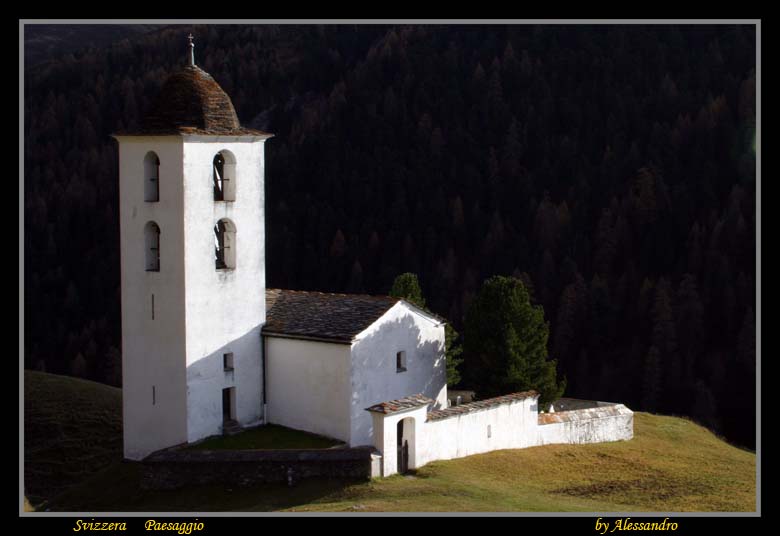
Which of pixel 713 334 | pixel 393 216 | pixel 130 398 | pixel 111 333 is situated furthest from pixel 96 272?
pixel 130 398

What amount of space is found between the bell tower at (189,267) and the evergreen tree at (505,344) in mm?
7901

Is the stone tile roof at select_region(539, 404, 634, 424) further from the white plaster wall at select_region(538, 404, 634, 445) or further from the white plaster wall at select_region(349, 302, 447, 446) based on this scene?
the white plaster wall at select_region(349, 302, 447, 446)

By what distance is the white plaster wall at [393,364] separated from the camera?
3738 cm

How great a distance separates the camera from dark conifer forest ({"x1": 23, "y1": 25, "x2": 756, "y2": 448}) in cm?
9488

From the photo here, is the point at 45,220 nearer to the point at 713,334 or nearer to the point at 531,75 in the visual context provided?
the point at 531,75

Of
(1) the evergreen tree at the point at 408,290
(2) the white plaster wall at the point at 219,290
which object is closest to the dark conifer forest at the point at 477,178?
(1) the evergreen tree at the point at 408,290

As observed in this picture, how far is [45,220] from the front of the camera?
117188 millimetres

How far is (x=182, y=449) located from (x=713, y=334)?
198ft

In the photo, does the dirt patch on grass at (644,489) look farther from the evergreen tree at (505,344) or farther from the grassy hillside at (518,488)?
the evergreen tree at (505,344)

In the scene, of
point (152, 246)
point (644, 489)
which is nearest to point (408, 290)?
point (152, 246)

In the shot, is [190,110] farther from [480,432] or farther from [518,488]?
[518,488]

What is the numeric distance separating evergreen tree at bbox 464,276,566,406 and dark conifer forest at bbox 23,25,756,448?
1750 inches

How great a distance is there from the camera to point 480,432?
38438 mm

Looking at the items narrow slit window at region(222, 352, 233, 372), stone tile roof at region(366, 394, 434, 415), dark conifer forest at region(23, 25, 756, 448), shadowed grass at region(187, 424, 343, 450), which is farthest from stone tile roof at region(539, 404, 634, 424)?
dark conifer forest at region(23, 25, 756, 448)
